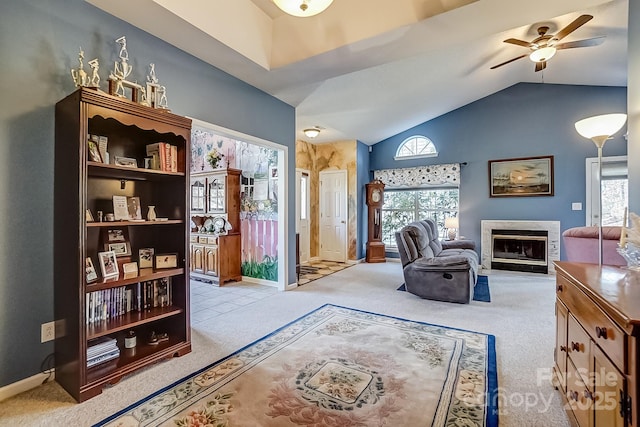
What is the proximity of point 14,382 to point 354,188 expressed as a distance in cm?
579

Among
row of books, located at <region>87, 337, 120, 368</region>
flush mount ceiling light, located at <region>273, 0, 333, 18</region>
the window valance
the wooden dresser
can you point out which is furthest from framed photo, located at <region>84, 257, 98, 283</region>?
the window valance

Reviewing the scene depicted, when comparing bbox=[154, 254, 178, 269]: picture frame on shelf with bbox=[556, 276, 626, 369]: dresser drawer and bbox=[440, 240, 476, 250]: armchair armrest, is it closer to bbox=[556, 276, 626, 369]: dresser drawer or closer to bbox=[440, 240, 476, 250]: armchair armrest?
bbox=[556, 276, 626, 369]: dresser drawer

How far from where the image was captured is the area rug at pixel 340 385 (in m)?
1.63

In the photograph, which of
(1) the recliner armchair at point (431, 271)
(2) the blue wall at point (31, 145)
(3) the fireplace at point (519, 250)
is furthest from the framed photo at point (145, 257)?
(3) the fireplace at point (519, 250)

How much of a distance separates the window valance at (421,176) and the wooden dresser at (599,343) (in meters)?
4.70

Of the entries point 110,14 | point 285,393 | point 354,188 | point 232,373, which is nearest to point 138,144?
point 110,14

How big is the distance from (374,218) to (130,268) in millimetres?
5161

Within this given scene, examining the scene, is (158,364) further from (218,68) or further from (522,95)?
(522,95)

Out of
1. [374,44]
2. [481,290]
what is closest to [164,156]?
[374,44]

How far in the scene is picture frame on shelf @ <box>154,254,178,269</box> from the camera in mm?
2400

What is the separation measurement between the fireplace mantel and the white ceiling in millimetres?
2578

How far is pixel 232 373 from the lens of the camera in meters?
2.08

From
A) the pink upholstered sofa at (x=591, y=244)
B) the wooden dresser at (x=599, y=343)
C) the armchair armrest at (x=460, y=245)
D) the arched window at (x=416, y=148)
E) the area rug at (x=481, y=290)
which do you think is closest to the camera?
the wooden dresser at (x=599, y=343)

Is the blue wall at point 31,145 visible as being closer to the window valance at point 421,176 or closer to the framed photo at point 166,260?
the framed photo at point 166,260
